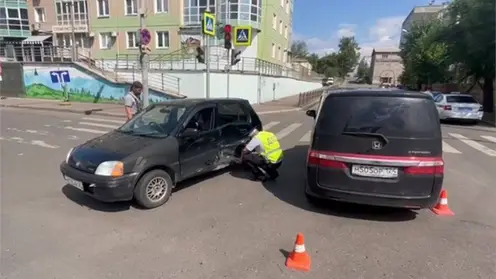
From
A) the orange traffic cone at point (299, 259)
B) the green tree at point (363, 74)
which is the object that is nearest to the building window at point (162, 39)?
the orange traffic cone at point (299, 259)

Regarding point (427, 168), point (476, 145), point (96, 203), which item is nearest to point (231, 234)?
point (96, 203)

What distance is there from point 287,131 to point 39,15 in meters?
34.7

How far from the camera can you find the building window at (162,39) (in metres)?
28.2

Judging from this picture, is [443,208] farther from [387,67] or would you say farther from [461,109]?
[387,67]

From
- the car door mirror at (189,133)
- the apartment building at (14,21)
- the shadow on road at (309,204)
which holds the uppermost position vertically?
the apartment building at (14,21)

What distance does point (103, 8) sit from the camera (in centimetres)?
2983

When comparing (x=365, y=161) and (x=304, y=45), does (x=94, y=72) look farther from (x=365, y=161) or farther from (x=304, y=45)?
(x=304, y=45)

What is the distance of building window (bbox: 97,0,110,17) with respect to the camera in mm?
29625

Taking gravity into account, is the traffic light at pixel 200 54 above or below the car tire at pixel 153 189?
above

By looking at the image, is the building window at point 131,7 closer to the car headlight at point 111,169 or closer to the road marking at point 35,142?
the road marking at point 35,142

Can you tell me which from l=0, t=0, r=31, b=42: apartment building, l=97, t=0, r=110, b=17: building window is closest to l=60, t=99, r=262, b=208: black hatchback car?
l=97, t=0, r=110, b=17: building window

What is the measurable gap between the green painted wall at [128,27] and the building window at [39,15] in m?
7.50

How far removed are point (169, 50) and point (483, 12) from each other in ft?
74.1

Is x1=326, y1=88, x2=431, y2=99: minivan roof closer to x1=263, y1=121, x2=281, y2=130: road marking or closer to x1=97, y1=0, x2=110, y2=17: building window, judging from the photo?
x1=263, y1=121, x2=281, y2=130: road marking
